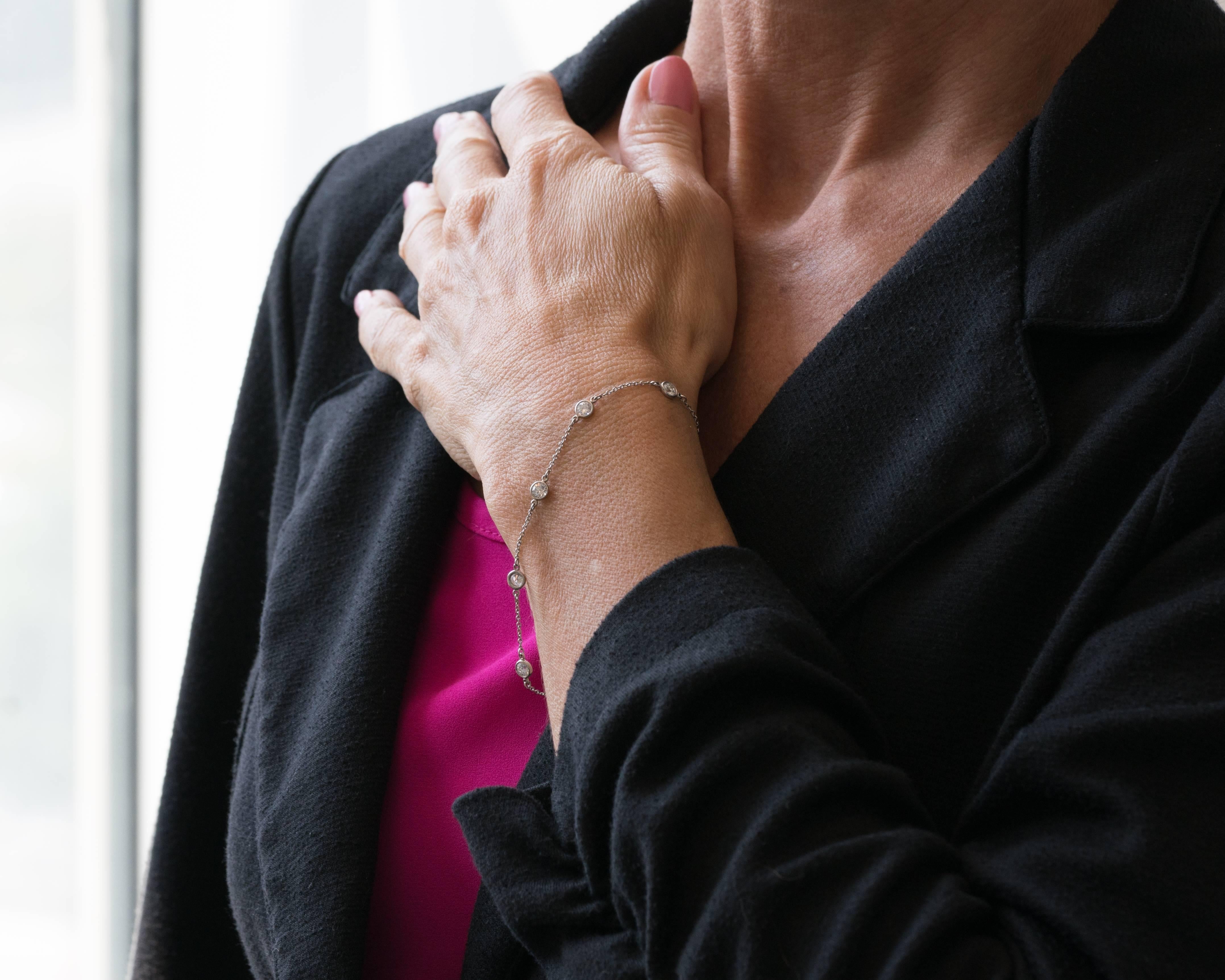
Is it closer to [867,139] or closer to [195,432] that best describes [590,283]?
[867,139]

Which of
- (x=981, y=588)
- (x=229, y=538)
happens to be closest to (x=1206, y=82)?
(x=981, y=588)

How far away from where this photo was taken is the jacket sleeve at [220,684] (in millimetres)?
1003

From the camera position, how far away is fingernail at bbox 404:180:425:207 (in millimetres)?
903

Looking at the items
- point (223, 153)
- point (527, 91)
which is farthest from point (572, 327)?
point (223, 153)

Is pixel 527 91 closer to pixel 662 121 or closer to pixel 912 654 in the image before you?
pixel 662 121

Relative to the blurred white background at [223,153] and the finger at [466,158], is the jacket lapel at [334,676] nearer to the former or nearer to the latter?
the finger at [466,158]

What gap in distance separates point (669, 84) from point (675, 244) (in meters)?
0.19

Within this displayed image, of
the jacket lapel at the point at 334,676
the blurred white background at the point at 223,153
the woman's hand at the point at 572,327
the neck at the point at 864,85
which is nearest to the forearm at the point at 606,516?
the woman's hand at the point at 572,327

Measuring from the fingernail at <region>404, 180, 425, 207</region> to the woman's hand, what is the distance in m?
0.03

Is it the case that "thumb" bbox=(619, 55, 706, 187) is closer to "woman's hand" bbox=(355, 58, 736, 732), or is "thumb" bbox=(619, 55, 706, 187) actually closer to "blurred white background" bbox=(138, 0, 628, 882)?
"woman's hand" bbox=(355, 58, 736, 732)

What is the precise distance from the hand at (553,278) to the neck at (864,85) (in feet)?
0.16

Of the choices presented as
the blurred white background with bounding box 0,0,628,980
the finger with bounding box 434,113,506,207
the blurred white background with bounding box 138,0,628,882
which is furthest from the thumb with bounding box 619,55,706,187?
the blurred white background with bounding box 0,0,628,980

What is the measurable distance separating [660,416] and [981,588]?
213 millimetres

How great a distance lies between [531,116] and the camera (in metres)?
0.84
